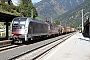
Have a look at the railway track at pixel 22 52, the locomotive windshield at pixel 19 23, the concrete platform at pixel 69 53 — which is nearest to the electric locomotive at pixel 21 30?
the locomotive windshield at pixel 19 23

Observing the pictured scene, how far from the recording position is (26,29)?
25453 millimetres

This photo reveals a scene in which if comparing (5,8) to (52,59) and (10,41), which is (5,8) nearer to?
(10,41)

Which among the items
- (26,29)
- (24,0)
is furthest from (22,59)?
(24,0)

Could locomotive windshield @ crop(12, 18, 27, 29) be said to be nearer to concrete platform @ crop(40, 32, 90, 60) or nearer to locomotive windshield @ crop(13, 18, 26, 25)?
locomotive windshield @ crop(13, 18, 26, 25)

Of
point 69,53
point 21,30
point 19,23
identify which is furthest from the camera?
point 19,23

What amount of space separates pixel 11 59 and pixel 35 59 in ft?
5.70

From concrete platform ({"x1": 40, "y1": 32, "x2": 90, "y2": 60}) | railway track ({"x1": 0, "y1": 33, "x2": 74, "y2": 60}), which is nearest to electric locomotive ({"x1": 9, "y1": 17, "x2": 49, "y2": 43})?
railway track ({"x1": 0, "y1": 33, "x2": 74, "y2": 60})

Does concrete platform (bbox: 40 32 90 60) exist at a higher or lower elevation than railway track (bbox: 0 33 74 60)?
lower

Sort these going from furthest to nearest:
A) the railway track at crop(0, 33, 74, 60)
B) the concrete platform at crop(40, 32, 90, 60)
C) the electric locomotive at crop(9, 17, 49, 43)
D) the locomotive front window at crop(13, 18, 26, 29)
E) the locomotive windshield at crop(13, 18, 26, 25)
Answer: the locomotive windshield at crop(13, 18, 26, 25) → the locomotive front window at crop(13, 18, 26, 29) → the electric locomotive at crop(9, 17, 49, 43) → the concrete platform at crop(40, 32, 90, 60) → the railway track at crop(0, 33, 74, 60)

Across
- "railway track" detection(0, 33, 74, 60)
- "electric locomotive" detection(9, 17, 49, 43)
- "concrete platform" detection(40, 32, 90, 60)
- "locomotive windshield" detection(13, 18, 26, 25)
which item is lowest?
"concrete platform" detection(40, 32, 90, 60)

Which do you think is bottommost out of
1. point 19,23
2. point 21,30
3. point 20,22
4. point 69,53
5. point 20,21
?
→ point 69,53

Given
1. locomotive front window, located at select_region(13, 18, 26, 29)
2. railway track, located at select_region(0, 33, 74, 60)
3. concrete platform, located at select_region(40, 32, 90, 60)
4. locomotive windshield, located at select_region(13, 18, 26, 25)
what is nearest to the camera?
railway track, located at select_region(0, 33, 74, 60)

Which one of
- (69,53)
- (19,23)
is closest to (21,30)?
(19,23)

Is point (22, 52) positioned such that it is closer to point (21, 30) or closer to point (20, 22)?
point (21, 30)
